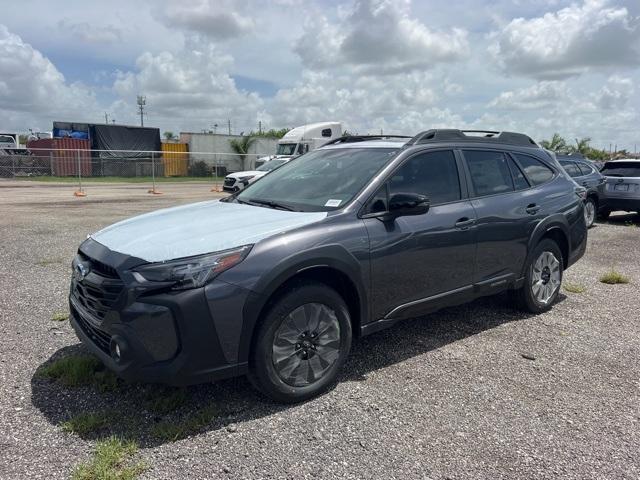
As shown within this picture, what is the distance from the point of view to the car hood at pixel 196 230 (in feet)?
10.2

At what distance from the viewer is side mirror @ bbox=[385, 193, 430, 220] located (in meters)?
3.78

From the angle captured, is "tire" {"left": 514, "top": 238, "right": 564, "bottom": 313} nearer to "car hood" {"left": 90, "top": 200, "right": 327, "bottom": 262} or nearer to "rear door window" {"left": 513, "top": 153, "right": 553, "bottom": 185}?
"rear door window" {"left": 513, "top": 153, "right": 553, "bottom": 185}

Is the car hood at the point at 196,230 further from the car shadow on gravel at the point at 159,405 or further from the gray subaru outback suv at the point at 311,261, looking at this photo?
the car shadow on gravel at the point at 159,405

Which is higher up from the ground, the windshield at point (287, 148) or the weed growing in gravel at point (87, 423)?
the windshield at point (287, 148)

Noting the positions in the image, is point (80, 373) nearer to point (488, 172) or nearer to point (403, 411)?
point (403, 411)

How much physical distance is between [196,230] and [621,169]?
13.0 metres

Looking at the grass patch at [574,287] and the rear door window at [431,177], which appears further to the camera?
the grass patch at [574,287]

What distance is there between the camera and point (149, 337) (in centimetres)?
296

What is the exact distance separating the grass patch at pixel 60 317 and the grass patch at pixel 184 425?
2258 millimetres

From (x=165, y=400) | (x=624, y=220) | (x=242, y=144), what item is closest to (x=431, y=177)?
(x=165, y=400)

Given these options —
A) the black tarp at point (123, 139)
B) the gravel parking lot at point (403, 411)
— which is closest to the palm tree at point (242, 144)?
the black tarp at point (123, 139)

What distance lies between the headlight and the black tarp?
33.0 metres

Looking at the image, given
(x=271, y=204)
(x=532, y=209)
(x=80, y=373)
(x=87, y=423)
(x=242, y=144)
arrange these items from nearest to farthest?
(x=87, y=423) → (x=80, y=373) → (x=271, y=204) → (x=532, y=209) → (x=242, y=144)

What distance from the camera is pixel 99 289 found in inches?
125
